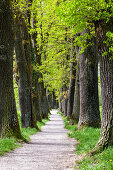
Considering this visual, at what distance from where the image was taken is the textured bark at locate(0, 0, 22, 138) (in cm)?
1022

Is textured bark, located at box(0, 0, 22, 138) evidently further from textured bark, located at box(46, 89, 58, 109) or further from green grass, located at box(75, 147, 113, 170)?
textured bark, located at box(46, 89, 58, 109)

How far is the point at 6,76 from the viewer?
10.3 meters

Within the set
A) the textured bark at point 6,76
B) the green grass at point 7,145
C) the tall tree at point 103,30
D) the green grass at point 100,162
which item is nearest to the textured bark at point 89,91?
the textured bark at point 6,76

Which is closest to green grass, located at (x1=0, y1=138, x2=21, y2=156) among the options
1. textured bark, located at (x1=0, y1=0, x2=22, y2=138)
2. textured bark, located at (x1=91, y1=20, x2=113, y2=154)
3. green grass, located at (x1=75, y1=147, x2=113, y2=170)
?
textured bark, located at (x1=0, y1=0, x2=22, y2=138)

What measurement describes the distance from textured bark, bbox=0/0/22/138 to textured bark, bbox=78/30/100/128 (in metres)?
4.75

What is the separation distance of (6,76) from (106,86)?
4.38m

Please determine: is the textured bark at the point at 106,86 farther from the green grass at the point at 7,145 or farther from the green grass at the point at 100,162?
the green grass at the point at 7,145

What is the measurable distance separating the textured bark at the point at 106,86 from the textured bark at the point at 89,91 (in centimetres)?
642

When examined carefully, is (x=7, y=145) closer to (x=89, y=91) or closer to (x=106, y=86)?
(x=106, y=86)

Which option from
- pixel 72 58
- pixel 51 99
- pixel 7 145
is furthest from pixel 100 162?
pixel 51 99

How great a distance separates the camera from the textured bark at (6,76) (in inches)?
402

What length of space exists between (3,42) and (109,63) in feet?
15.1

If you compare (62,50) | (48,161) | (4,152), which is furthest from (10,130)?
(62,50)

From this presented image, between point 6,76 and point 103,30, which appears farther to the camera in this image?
point 6,76
